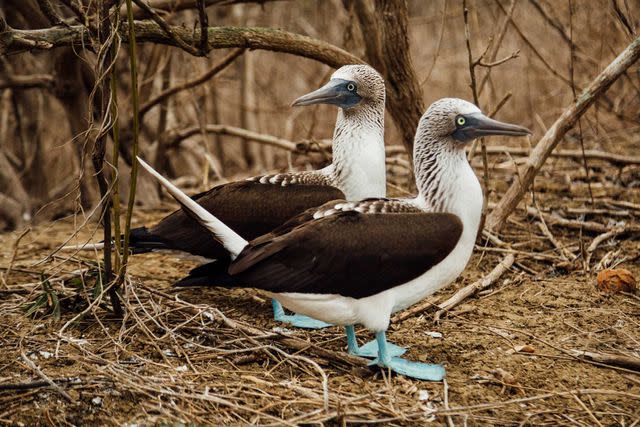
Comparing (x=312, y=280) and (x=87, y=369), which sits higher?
(x=312, y=280)

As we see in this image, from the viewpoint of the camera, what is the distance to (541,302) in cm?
446

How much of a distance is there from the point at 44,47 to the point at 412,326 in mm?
2351

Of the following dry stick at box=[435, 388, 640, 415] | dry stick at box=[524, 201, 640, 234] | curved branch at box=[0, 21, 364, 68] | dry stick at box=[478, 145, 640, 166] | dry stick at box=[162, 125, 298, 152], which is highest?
curved branch at box=[0, 21, 364, 68]

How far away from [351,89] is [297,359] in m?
1.65

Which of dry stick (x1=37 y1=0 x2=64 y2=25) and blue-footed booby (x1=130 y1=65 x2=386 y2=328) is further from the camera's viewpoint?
blue-footed booby (x1=130 y1=65 x2=386 y2=328)

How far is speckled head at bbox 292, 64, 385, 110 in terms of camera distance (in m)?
4.50

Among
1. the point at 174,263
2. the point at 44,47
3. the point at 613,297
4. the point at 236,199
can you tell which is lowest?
the point at 174,263

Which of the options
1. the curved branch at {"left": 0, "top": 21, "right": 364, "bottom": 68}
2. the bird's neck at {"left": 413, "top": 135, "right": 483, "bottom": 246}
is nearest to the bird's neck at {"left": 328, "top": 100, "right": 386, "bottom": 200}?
the curved branch at {"left": 0, "top": 21, "right": 364, "bottom": 68}

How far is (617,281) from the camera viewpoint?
4.50 meters

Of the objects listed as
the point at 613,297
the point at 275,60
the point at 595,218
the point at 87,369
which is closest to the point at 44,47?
the point at 87,369

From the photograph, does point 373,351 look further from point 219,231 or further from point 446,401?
point 219,231

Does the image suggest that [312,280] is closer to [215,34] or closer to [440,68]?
[215,34]

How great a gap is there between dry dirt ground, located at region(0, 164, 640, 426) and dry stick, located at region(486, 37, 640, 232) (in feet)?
1.38

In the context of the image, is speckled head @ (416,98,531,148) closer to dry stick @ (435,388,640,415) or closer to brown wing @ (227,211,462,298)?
brown wing @ (227,211,462,298)
